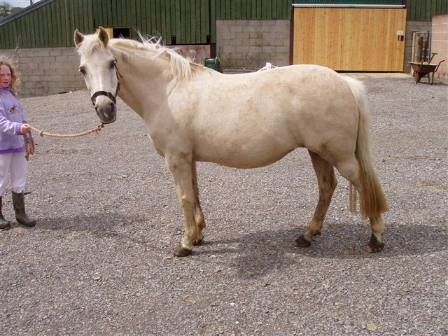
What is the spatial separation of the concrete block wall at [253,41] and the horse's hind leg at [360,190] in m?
15.6

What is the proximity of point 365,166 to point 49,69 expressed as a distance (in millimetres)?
18062

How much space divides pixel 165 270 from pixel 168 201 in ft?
6.18

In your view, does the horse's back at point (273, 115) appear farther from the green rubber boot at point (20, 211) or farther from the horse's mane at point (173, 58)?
the green rubber boot at point (20, 211)

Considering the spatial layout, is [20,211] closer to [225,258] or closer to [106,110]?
[106,110]

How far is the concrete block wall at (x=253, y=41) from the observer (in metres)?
18.9

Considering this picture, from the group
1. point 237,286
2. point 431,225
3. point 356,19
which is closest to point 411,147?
point 431,225

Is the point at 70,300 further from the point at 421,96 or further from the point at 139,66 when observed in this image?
the point at 421,96

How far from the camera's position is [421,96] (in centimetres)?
1341

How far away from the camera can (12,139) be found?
200 inches

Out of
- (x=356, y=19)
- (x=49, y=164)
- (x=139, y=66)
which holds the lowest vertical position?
(x=49, y=164)

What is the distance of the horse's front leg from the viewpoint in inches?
170

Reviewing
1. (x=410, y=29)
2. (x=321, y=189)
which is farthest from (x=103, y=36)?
(x=410, y=29)

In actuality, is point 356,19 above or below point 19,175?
above

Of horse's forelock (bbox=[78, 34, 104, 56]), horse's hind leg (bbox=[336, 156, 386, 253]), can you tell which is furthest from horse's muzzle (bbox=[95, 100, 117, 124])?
horse's hind leg (bbox=[336, 156, 386, 253])
